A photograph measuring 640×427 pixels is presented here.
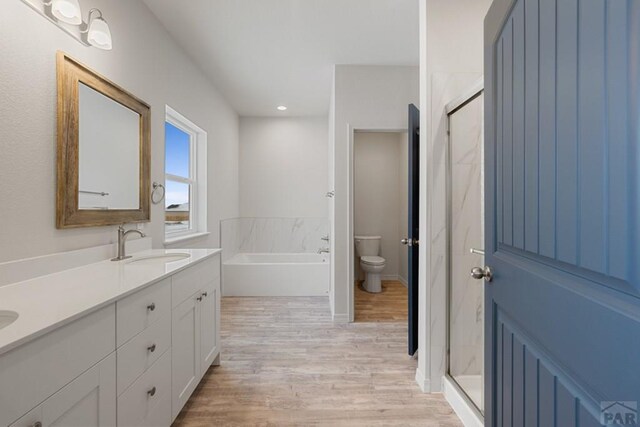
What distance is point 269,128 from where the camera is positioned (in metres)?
4.53

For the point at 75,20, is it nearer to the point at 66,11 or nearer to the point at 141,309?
the point at 66,11

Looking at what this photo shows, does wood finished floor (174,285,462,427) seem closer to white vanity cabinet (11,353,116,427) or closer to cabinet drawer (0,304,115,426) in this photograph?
white vanity cabinet (11,353,116,427)

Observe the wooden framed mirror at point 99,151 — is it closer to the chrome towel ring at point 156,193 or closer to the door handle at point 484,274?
the chrome towel ring at point 156,193

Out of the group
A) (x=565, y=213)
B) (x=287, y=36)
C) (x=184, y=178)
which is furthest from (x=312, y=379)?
(x=287, y=36)

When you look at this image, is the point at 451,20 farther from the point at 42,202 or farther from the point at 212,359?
the point at 212,359

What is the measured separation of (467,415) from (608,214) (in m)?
1.47

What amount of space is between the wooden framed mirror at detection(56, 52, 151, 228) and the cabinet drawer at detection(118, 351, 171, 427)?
2.80 feet

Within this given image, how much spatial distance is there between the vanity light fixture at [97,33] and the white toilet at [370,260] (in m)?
3.40

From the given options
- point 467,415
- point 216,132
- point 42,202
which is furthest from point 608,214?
point 216,132

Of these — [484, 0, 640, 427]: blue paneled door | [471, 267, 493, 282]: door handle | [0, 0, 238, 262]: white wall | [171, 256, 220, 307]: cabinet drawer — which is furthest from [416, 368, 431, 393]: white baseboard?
[0, 0, 238, 262]: white wall

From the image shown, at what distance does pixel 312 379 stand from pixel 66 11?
2.44 meters

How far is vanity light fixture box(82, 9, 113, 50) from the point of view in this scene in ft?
4.73

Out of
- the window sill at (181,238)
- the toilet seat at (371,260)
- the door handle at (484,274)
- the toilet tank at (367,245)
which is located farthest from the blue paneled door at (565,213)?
the toilet tank at (367,245)

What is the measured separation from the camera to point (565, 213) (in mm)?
668
